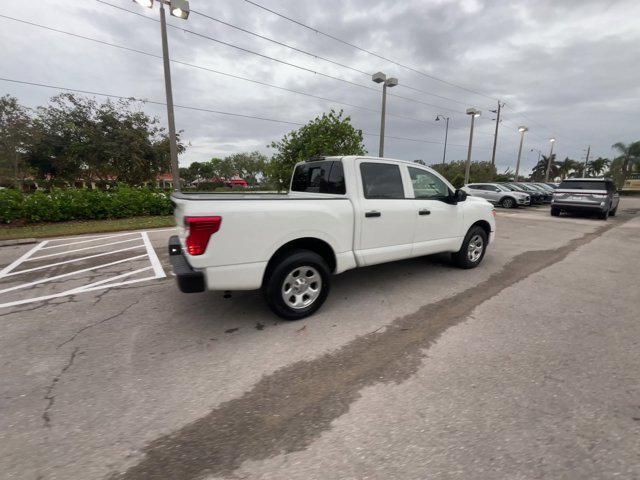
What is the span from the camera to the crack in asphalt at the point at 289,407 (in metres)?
1.84

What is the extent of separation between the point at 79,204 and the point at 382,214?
37.0ft

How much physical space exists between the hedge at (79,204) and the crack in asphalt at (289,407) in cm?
1151

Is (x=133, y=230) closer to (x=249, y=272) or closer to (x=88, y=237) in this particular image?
(x=88, y=237)

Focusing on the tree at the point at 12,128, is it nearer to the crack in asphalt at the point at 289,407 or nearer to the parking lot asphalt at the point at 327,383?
the parking lot asphalt at the point at 327,383

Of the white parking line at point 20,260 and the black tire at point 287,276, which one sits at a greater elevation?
the black tire at point 287,276

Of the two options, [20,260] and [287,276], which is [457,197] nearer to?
[287,276]

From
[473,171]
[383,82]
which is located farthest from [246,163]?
[383,82]

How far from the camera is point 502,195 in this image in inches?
747

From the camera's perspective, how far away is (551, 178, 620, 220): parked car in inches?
515

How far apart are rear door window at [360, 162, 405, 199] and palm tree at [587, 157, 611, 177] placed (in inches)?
3299

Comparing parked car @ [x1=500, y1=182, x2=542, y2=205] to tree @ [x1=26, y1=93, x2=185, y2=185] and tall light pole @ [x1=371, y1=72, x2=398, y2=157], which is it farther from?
tree @ [x1=26, y1=93, x2=185, y2=185]

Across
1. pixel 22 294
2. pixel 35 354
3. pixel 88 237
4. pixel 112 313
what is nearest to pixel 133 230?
pixel 88 237

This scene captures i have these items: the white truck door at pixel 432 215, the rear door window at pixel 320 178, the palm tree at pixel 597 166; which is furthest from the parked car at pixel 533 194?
the palm tree at pixel 597 166

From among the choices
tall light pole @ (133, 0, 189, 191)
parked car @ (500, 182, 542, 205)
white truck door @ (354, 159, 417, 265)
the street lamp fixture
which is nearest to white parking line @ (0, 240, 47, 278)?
tall light pole @ (133, 0, 189, 191)
